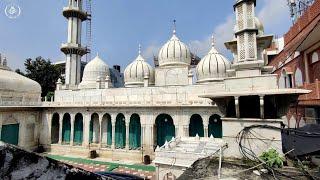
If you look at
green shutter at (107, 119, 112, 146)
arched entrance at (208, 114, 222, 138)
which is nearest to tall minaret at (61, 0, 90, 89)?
green shutter at (107, 119, 112, 146)

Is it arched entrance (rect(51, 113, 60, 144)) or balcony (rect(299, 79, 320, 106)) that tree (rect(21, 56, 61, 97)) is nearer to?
arched entrance (rect(51, 113, 60, 144))

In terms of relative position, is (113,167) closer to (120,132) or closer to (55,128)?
(120,132)

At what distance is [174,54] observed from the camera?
26016 mm

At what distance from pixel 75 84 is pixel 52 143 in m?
8.14

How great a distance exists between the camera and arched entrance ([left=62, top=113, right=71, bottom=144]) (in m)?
25.4

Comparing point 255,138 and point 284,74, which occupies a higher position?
point 284,74

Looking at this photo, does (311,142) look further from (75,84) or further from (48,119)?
(75,84)

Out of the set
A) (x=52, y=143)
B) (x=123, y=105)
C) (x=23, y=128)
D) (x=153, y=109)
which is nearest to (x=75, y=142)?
(x=52, y=143)

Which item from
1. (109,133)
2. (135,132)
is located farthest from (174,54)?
(109,133)

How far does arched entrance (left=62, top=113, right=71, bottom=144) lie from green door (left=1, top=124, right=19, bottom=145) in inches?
172

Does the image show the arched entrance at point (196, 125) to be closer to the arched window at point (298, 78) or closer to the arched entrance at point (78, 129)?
the arched window at point (298, 78)

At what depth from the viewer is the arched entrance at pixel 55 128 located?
26134mm

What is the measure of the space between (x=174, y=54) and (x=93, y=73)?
1109cm

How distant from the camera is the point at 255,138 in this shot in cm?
650
